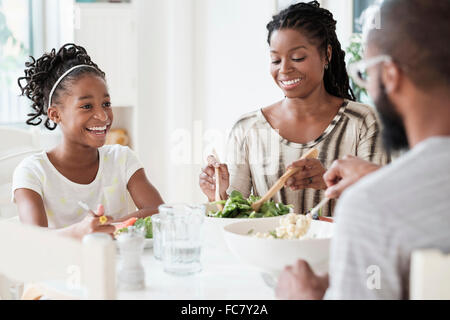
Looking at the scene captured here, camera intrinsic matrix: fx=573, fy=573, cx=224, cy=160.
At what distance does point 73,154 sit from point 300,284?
1104 millimetres

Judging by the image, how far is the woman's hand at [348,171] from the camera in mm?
1146

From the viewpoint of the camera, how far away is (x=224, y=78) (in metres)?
4.12

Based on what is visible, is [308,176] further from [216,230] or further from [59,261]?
[59,261]

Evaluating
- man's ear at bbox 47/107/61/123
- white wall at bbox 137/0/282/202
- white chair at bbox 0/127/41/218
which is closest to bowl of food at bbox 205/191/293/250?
man's ear at bbox 47/107/61/123

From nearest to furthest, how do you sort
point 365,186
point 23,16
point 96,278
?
point 365,186 → point 96,278 → point 23,16

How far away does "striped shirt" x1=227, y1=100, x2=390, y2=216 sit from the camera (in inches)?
77.4

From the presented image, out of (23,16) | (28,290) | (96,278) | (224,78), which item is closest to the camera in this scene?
(96,278)

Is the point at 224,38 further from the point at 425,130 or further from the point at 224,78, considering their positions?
the point at 425,130

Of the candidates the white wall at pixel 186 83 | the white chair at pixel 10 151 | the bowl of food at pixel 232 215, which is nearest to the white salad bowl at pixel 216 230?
the bowl of food at pixel 232 215

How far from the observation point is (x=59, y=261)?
36.9 inches

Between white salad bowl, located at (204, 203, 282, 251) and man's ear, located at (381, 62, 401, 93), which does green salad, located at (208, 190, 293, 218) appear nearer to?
white salad bowl, located at (204, 203, 282, 251)

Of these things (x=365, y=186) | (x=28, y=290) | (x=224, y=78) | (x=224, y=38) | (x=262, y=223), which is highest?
(x=224, y=38)
